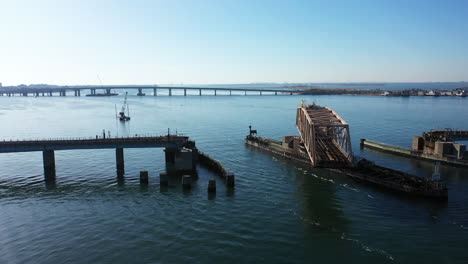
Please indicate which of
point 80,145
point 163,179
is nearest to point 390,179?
point 163,179

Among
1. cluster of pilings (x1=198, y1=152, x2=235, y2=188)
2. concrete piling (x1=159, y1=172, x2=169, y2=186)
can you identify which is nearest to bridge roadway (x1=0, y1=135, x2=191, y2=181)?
cluster of pilings (x1=198, y1=152, x2=235, y2=188)

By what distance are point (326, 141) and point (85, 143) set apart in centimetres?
4303

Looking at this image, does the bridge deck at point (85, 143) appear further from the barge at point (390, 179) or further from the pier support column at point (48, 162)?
the barge at point (390, 179)

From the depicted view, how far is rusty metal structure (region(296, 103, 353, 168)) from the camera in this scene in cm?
4918

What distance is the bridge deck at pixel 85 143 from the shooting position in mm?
56688

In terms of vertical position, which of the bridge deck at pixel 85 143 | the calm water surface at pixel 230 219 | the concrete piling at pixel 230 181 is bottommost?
the calm water surface at pixel 230 219

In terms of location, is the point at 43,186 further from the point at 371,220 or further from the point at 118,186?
the point at 371,220

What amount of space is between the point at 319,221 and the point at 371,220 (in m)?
5.50

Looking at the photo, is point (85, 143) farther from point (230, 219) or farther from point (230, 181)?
point (230, 219)

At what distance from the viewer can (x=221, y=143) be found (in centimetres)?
8425

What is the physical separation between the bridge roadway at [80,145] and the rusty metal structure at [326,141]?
70.5 feet

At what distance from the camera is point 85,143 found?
58.5 metres

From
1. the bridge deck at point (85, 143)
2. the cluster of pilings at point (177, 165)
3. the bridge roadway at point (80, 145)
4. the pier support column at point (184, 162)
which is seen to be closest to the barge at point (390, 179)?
the cluster of pilings at point (177, 165)

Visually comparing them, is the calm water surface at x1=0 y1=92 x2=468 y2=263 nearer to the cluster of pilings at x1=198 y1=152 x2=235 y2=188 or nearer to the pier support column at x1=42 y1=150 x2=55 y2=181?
the pier support column at x1=42 y1=150 x2=55 y2=181
